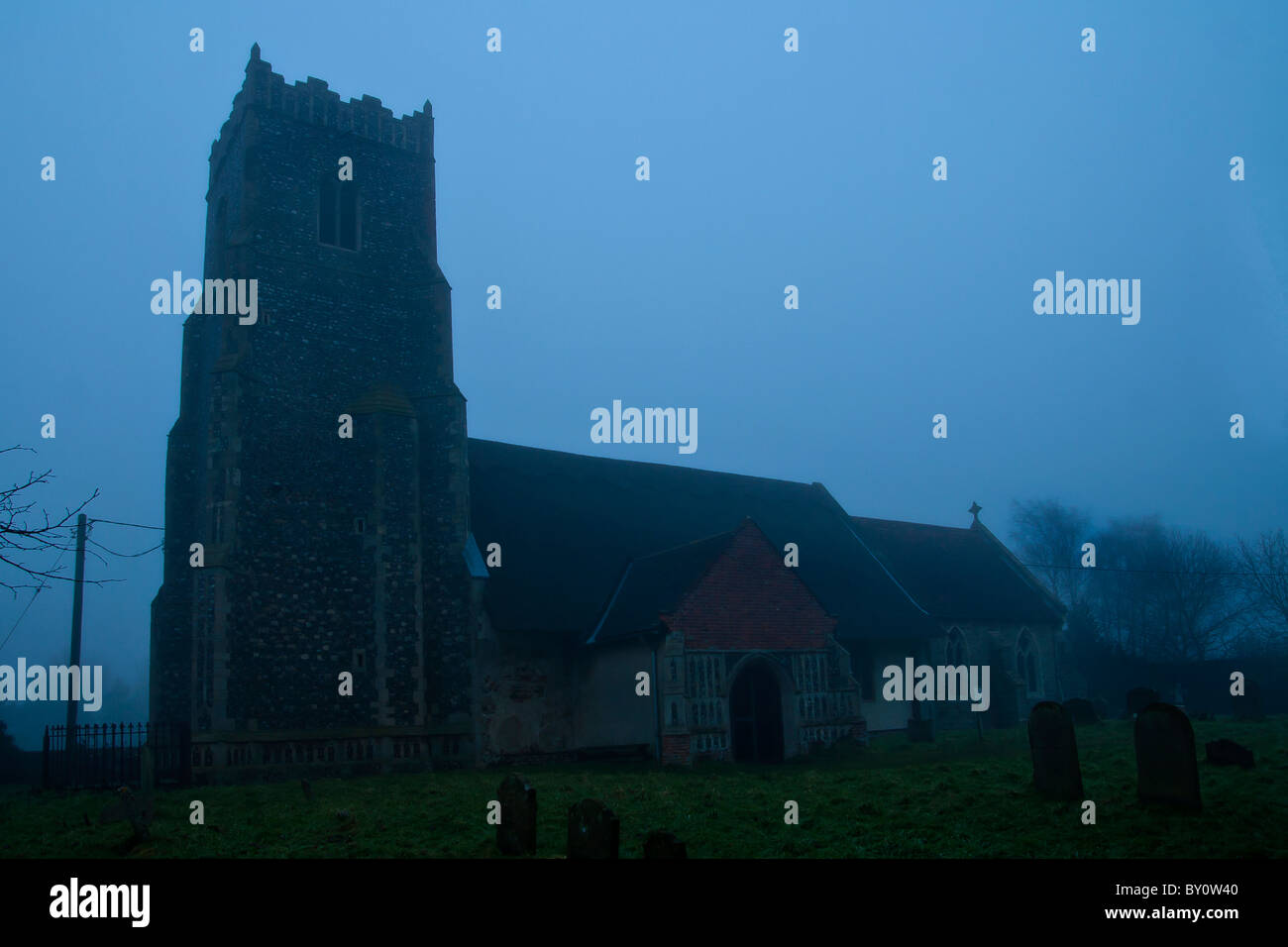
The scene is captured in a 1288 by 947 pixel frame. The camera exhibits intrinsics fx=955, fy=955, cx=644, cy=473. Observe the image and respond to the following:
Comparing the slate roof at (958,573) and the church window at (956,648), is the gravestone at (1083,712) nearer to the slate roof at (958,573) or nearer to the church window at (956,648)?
the church window at (956,648)

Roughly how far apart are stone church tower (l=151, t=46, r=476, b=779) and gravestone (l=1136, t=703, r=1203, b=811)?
16.3m

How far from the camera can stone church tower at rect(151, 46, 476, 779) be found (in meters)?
→ 23.0

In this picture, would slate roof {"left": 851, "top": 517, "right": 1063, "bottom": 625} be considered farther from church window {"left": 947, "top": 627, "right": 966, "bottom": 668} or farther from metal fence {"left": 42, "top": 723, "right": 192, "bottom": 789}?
metal fence {"left": 42, "top": 723, "right": 192, "bottom": 789}

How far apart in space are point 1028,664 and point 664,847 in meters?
32.9

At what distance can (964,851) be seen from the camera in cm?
1058

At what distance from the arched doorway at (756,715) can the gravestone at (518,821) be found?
516 inches

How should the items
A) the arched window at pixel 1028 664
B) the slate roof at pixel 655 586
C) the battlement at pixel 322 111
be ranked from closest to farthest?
the slate roof at pixel 655 586, the battlement at pixel 322 111, the arched window at pixel 1028 664

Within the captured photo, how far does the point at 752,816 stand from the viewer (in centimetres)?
1378

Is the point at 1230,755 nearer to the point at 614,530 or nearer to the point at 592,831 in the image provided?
the point at 592,831

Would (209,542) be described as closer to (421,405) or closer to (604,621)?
(421,405)

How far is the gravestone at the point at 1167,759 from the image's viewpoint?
12.1 meters

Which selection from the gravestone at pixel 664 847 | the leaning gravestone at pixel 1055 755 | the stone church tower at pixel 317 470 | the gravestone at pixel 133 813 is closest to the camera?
the gravestone at pixel 664 847

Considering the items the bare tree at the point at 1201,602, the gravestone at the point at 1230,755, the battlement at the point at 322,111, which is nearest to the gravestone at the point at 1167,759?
the gravestone at the point at 1230,755
